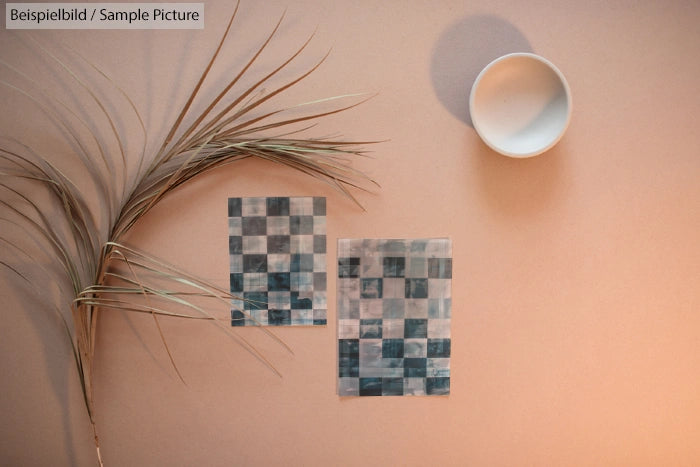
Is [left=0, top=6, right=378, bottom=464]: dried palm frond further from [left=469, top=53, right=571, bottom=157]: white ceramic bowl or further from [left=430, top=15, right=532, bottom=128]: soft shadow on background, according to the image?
[left=469, top=53, right=571, bottom=157]: white ceramic bowl

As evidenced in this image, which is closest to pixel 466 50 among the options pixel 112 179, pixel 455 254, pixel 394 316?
pixel 455 254

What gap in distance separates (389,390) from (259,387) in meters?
0.47

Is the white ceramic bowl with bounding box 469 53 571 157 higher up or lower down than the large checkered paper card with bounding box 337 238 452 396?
higher up

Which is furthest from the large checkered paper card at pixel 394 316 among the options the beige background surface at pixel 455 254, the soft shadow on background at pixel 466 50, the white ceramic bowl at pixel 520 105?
the soft shadow on background at pixel 466 50

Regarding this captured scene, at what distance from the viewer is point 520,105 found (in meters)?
1.64

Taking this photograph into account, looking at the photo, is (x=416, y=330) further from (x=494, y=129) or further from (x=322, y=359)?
(x=494, y=129)

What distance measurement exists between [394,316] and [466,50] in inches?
37.7

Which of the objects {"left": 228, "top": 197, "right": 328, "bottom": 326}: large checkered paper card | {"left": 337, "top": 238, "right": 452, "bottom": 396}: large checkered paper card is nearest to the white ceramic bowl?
{"left": 337, "top": 238, "right": 452, "bottom": 396}: large checkered paper card

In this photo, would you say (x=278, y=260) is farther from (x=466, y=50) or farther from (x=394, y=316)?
(x=466, y=50)

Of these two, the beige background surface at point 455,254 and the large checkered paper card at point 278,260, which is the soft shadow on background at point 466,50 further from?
the large checkered paper card at point 278,260

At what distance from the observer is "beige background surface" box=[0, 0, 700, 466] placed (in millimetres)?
1653

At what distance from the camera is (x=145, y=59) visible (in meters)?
1.65

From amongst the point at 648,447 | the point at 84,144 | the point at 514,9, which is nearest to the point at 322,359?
the point at 84,144

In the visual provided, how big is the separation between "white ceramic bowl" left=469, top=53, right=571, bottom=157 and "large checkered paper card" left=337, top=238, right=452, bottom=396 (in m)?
0.41
